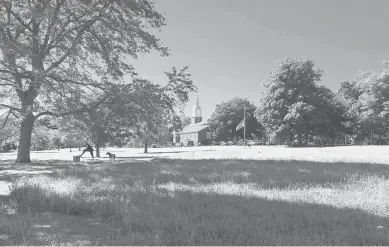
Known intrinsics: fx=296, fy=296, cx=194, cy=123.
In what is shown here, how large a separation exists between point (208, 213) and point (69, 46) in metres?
17.6

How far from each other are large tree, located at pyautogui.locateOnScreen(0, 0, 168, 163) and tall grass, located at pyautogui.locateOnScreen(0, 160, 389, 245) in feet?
40.1

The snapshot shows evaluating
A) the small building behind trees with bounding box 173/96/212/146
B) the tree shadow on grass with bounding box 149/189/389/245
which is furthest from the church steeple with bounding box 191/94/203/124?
the tree shadow on grass with bounding box 149/189/389/245

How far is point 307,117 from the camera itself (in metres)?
56.2

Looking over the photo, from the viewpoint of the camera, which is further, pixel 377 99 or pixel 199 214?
pixel 377 99

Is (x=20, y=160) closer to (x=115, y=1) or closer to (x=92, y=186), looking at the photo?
(x=115, y=1)

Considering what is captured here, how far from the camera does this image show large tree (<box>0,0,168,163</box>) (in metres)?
18.1

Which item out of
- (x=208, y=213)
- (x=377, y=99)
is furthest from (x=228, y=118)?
(x=208, y=213)

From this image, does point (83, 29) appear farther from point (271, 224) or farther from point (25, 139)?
point (271, 224)

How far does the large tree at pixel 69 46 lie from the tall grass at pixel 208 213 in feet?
40.1

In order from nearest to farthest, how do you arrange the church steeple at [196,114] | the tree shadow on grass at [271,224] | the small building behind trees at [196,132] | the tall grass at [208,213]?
1. the tree shadow on grass at [271,224]
2. the tall grass at [208,213]
3. the small building behind trees at [196,132]
4. the church steeple at [196,114]

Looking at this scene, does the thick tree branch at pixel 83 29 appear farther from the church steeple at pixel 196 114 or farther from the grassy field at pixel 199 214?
the church steeple at pixel 196 114

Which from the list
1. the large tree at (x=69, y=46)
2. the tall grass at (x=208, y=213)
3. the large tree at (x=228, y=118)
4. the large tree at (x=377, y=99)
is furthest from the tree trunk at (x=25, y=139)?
the large tree at (x=228, y=118)

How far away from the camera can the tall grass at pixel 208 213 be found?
4180 millimetres

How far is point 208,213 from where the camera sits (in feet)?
17.0
